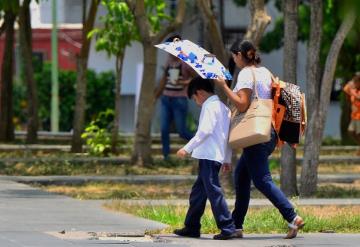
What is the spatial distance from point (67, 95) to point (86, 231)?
2280 cm

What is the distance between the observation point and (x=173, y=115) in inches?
748

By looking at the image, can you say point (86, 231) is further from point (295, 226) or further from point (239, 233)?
point (295, 226)

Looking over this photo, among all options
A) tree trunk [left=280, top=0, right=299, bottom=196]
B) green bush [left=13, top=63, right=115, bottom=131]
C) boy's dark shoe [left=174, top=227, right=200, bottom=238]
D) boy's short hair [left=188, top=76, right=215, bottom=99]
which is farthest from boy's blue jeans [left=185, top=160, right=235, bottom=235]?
green bush [left=13, top=63, right=115, bottom=131]

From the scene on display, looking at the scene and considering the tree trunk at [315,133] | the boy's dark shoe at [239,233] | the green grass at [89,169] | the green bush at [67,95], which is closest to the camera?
the boy's dark shoe at [239,233]

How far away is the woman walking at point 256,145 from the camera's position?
9805 millimetres

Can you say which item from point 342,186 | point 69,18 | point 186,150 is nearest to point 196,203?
point 186,150

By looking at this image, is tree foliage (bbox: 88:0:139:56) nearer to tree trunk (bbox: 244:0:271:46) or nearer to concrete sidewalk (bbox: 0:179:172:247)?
tree trunk (bbox: 244:0:271:46)

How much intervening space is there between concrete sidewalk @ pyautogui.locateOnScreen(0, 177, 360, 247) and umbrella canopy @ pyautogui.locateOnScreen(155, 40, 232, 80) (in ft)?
4.78

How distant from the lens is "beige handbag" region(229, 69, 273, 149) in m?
9.65

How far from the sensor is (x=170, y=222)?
36.1ft

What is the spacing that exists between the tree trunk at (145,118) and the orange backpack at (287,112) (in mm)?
7727

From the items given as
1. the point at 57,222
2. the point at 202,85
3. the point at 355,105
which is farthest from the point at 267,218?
the point at 355,105

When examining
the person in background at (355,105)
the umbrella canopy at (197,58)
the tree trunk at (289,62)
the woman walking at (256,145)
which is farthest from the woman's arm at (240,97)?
the person in background at (355,105)

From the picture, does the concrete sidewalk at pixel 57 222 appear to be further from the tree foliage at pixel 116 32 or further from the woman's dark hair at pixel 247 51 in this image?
the tree foliage at pixel 116 32
